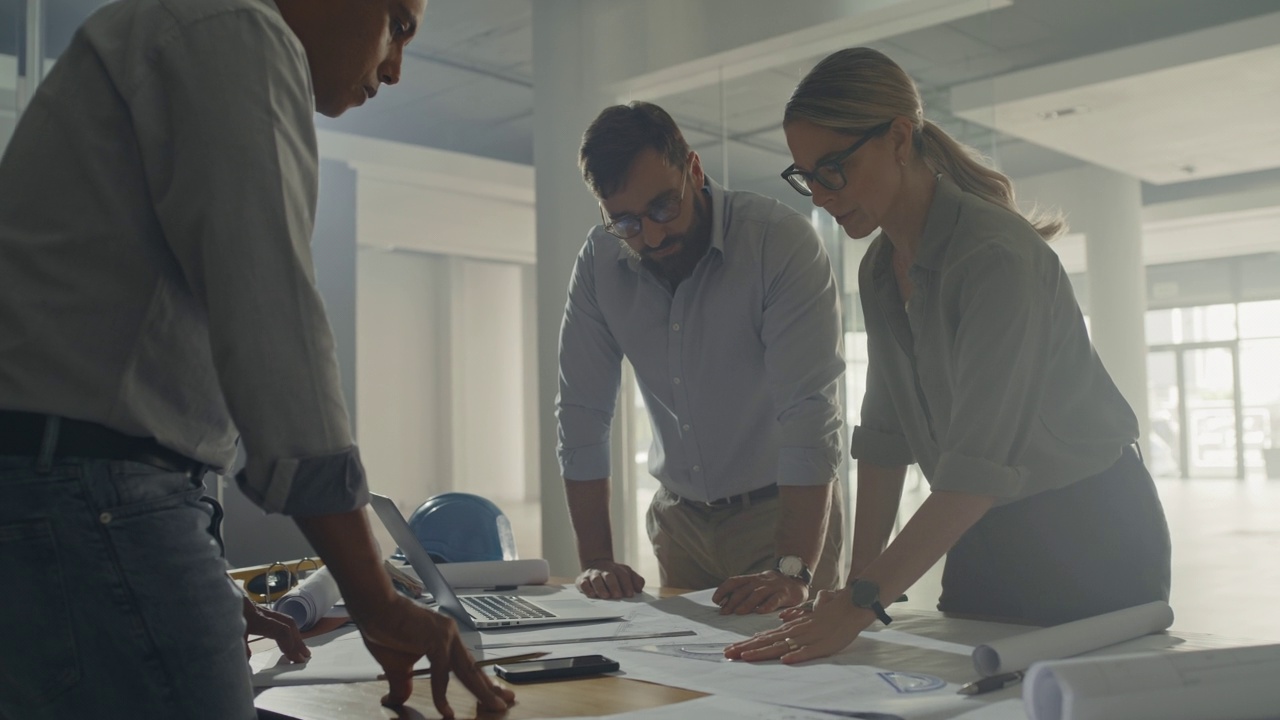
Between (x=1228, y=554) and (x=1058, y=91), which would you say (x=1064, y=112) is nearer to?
(x=1058, y=91)

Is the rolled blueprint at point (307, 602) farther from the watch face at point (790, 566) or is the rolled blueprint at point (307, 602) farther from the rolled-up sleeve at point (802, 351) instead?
the rolled-up sleeve at point (802, 351)

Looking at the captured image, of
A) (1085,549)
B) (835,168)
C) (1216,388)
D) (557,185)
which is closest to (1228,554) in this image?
(1216,388)

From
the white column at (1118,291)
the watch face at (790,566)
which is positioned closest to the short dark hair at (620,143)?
the watch face at (790,566)

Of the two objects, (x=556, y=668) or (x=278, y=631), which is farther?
(x=278, y=631)

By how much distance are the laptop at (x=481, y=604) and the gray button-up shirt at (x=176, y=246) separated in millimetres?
521

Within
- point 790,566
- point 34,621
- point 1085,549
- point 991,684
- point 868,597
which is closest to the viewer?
point 34,621

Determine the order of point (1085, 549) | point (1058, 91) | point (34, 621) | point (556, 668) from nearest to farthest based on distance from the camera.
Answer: point (34, 621)
point (556, 668)
point (1085, 549)
point (1058, 91)

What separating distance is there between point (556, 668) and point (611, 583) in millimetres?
632

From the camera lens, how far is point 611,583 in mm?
1842

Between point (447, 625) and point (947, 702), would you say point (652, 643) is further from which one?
point (447, 625)

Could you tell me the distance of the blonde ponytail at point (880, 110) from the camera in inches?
63.8

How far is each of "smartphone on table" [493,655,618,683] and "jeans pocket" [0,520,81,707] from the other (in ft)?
1.73

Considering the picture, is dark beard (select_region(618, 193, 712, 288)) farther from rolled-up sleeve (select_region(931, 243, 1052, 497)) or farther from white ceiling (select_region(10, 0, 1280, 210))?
white ceiling (select_region(10, 0, 1280, 210))

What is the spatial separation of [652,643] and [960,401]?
516 mm
